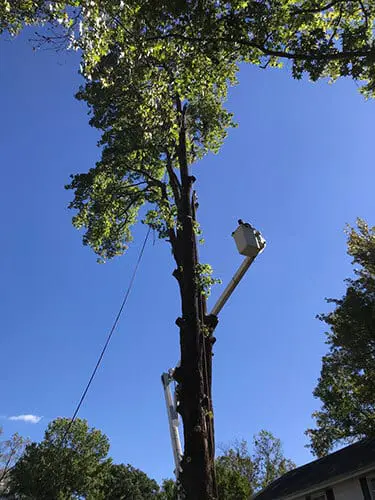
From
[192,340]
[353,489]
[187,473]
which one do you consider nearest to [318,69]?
[192,340]

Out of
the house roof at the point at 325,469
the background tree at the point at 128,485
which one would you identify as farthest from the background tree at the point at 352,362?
the background tree at the point at 128,485

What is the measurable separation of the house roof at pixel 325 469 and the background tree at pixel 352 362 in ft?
1.68

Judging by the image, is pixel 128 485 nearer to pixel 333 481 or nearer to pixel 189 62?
pixel 333 481

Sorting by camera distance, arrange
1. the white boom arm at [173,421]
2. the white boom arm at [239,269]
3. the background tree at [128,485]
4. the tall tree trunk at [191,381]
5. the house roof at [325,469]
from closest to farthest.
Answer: the tall tree trunk at [191,381] → the white boom arm at [173,421] → the white boom arm at [239,269] → the house roof at [325,469] → the background tree at [128,485]

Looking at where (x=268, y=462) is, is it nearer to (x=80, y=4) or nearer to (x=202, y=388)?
(x=202, y=388)

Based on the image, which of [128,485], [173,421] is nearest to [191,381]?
[173,421]

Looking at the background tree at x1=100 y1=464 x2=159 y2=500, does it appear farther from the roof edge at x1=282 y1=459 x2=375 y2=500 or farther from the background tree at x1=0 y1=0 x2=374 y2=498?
the background tree at x1=0 y1=0 x2=374 y2=498

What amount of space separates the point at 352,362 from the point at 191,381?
45.7 ft

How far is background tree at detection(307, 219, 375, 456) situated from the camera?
17.0 m

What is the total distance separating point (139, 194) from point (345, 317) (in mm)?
11401

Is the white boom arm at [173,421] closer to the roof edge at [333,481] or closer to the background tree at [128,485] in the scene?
the roof edge at [333,481]

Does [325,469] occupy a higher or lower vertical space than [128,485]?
lower

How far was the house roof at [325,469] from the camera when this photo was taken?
54.2ft

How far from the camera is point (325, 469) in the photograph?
738 inches
